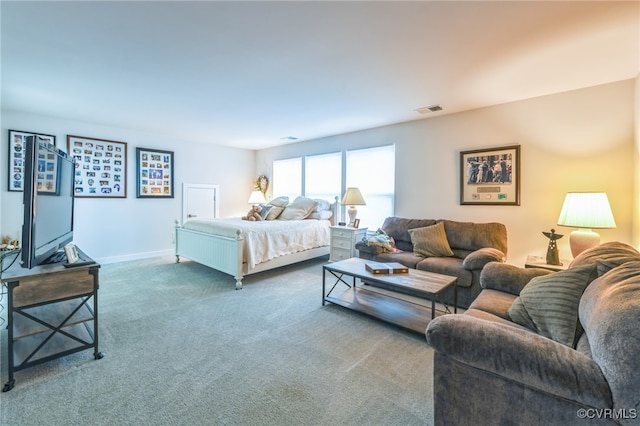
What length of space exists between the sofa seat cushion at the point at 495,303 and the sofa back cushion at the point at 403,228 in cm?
168

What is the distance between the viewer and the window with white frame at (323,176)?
17.2 feet

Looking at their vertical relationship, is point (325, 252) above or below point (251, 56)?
below

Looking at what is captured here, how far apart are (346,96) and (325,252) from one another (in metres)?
2.73

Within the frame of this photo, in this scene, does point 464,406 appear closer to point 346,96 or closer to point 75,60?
point 346,96

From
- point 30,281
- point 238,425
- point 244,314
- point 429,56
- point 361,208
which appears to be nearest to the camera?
point 238,425

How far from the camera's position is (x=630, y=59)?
2336 mm

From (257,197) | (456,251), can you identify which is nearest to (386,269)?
(456,251)

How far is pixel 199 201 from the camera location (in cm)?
588

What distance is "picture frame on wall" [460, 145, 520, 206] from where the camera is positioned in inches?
133

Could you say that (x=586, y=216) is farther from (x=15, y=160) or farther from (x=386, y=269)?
(x=15, y=160)

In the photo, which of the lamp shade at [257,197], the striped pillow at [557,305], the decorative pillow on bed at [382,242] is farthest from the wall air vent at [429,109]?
the lamp shade at [257,197]

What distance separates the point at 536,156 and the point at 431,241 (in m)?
1.55

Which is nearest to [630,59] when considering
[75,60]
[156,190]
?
[75,60]

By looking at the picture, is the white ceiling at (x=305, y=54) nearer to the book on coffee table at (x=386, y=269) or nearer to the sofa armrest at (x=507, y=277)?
the sofa armrest at (x=507, y=277)
